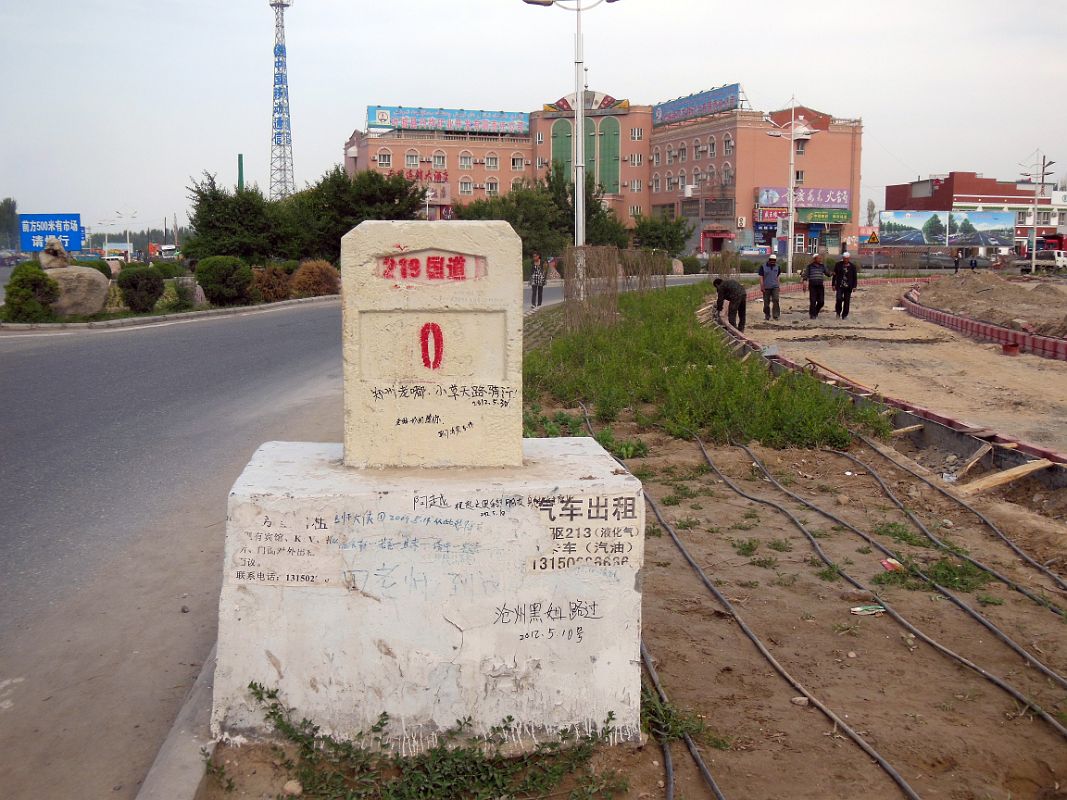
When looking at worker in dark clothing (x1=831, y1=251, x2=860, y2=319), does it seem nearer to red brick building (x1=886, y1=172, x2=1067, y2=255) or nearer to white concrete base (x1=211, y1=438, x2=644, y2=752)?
white concrete base (x1=211, y1=438, x2=644, y2=752)

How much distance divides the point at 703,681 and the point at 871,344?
16.2 metres

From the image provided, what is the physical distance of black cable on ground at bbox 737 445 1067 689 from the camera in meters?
4.27

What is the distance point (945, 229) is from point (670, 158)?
2273 cm

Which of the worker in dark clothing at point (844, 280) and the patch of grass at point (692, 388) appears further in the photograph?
the worker in dark clothing at point (844, 280)

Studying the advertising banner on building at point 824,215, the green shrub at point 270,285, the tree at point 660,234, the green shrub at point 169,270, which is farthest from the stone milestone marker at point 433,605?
the advertising banner on building at point 824,215

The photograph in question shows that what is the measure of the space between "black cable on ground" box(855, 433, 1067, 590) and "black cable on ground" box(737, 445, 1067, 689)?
28.0 inches

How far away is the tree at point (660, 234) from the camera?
216 feet

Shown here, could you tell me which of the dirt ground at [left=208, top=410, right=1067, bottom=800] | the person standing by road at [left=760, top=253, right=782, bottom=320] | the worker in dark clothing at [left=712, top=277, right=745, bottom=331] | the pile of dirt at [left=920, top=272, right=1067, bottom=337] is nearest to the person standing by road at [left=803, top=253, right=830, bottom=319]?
the person standing by road at [left=760, top=253, right=782, bottom=320]

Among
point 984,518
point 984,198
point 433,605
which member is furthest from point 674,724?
point 984,198

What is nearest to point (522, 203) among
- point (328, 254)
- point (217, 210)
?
point (328, 254)

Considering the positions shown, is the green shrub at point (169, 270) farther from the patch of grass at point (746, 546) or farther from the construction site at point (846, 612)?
the patch of grass at point (746, 546)

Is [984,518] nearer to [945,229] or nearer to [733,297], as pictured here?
[733,297]

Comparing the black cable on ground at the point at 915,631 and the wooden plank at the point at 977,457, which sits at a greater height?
the wooden plank at the point at 977,457

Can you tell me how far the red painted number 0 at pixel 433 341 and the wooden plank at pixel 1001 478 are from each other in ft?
16.7
